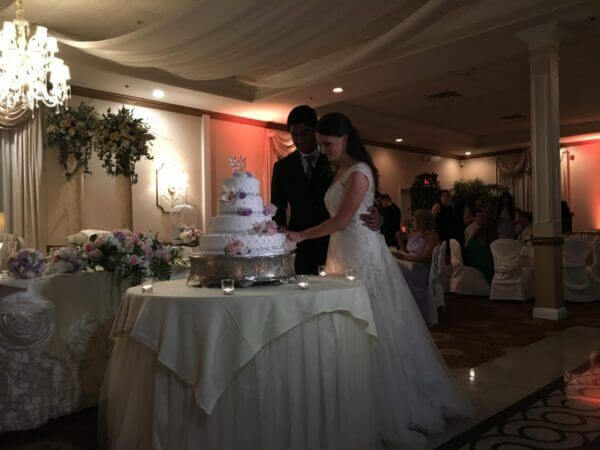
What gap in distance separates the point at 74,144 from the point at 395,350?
21.0ft

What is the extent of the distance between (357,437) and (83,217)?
273 inches

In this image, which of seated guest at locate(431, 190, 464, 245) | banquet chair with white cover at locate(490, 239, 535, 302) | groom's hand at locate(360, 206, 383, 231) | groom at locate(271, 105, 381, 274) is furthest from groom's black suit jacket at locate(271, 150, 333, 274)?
seated guest at locate(431, 190, 464, 245)

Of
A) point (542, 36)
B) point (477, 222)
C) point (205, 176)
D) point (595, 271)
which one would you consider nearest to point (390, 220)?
point (477, 222)

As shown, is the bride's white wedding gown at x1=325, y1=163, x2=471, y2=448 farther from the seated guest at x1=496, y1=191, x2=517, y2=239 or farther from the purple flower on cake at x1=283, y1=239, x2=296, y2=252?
the seated guest at x1=496, y1=191, x2=517, y2=239

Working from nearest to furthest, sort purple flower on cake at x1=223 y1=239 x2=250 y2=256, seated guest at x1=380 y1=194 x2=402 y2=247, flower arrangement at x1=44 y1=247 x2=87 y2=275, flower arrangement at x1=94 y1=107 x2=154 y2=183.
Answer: purple flower on cake at x1=223 y1=239 x2=250 y2=256 < flower arrangement at x1=44 y1=247 x2=87 y2=275 < flower arrangement at x1=94 y1=107 x2=154 y2=183 < seated guest at x1=380 y1=194 x2=402 y2=247

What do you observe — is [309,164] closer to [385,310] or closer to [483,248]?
[385,310]

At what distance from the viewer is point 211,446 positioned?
2131 mm

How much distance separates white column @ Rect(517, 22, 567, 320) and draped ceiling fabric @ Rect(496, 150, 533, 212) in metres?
9.47

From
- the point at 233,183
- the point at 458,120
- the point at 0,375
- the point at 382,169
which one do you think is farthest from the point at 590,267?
the point at 0,375

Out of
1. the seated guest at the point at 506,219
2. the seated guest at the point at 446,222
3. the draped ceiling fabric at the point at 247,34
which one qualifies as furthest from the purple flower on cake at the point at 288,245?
the seated guest at the point at 446,222

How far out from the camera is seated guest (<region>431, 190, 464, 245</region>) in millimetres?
10633

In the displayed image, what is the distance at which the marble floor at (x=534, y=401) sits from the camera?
2.84 m

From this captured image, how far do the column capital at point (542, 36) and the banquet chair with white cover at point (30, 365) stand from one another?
5.93 meters

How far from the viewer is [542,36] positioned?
21.0 feet
